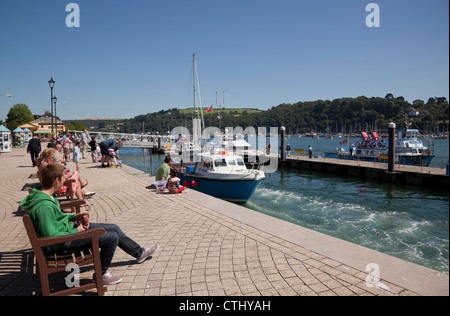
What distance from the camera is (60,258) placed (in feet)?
11.0

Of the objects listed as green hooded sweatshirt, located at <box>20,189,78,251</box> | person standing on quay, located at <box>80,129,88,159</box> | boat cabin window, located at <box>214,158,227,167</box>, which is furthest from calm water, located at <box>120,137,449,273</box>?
person standing on quay, located at <box>80,129,88,159</box>

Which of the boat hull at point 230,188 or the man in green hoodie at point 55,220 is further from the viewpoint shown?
the boat hull at point 230,188

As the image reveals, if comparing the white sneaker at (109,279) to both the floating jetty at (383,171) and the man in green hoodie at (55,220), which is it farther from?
the floating jetty at (383,171)

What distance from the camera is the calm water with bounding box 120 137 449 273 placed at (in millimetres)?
10211

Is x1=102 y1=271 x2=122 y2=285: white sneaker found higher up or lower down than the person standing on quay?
lower down

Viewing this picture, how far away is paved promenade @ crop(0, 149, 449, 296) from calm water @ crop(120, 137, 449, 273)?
197cm

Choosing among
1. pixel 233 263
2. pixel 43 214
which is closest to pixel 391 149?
pixel 233 263

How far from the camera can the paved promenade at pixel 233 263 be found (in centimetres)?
366

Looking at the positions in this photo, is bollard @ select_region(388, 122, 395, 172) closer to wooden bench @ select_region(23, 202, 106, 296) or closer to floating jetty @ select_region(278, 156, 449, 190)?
floating jetty @ select_region(278, 156, 449, 190)

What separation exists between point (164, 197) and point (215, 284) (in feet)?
19.9

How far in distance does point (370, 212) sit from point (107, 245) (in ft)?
49.1

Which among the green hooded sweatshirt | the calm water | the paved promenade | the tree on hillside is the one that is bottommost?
the calm water

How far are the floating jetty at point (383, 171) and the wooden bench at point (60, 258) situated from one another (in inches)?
797

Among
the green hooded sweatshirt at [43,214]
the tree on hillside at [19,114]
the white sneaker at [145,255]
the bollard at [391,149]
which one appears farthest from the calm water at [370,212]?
the tree on hillside at [19,114]
